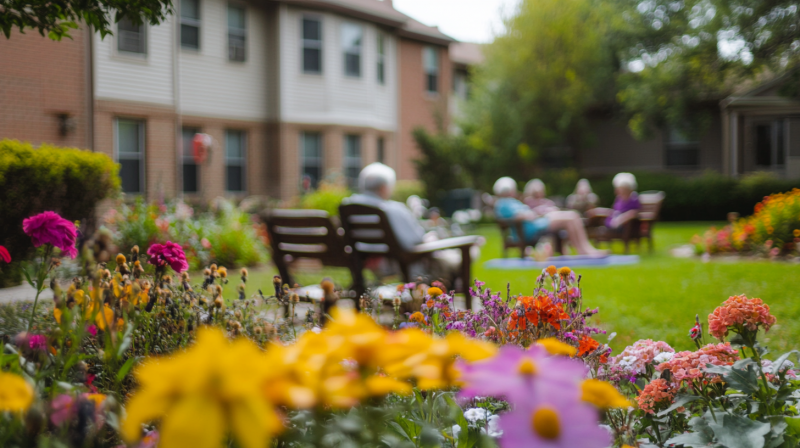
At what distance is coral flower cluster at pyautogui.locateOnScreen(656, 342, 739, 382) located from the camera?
206cm

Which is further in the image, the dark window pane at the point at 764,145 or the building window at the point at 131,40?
the dark window pane at the point at 764,145

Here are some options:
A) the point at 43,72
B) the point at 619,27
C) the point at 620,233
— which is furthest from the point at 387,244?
the point at 619,27

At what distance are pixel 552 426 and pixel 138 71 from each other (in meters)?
16.6

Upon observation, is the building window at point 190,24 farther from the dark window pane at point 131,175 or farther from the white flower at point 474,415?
the white flower at point 474,415

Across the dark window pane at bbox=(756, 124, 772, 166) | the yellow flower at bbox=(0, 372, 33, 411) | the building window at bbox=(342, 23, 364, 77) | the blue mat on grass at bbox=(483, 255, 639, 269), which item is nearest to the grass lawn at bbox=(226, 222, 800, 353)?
the blue mat on grass at bbox=(483, 255, 639, 269)

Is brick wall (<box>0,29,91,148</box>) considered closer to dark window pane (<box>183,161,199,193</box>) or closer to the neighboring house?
the neighboring house

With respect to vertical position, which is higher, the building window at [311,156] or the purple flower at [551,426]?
the building window at [311,156]

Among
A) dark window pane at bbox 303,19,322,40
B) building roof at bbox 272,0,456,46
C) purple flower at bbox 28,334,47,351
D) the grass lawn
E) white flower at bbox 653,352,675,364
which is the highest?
building roof at bbox 272,0,456,46

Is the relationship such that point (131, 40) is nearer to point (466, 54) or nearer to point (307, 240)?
point (307, 240)

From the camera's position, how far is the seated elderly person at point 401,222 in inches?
205

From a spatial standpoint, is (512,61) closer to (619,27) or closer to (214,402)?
(619,27)

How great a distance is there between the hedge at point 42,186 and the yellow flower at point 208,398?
387 centimetres

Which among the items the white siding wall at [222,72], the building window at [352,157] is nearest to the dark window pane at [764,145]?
the building window at [352,157]

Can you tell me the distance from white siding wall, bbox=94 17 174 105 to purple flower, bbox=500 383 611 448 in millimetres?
15754
